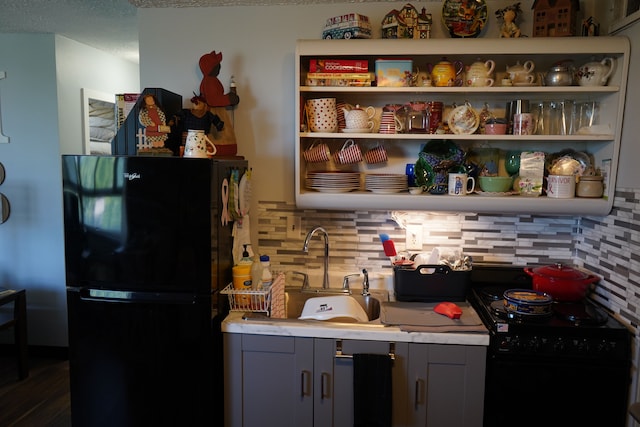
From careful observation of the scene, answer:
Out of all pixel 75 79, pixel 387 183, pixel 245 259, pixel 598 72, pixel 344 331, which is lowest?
pixel 344 331

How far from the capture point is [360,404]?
1756 mm

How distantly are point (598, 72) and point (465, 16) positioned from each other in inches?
24.2

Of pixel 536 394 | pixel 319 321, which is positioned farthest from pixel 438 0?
pixel 536 394

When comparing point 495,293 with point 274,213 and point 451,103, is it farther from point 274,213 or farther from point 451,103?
point 274,213

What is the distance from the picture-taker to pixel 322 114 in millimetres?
2062

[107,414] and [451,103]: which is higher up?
[451,103]

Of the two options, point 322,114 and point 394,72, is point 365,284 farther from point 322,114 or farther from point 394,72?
point 394,72

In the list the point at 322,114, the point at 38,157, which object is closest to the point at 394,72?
the point at 322,114

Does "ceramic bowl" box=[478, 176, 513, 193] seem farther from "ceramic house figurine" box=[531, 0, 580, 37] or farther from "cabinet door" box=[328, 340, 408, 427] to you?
"cabinet door" box=[328, 340, 408, 427]

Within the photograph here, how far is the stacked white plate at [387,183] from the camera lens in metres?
2.08

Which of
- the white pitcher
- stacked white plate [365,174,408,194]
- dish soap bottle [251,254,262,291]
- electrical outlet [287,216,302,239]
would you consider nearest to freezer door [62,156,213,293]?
the white pitcher

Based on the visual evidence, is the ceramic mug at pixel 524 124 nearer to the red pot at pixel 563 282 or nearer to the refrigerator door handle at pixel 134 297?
the red pot at pixel 563 282

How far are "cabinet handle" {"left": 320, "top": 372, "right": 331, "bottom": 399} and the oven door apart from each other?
0.64 meters

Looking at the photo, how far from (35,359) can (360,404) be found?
270 cm
